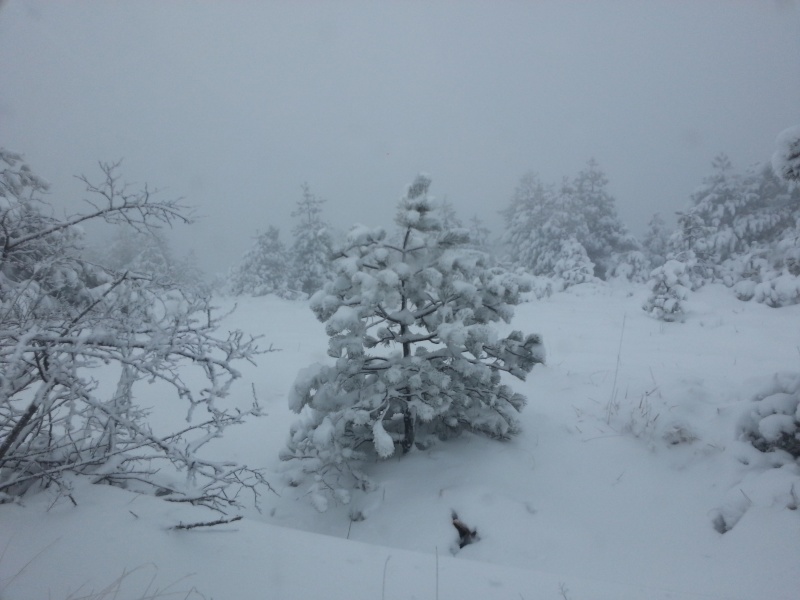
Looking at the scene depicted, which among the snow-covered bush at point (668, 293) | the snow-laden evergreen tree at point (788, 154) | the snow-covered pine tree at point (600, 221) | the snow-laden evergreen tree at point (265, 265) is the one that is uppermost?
the snow-covered pine tree at point (600, 221)

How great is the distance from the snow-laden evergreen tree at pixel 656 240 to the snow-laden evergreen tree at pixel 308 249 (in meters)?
22.5

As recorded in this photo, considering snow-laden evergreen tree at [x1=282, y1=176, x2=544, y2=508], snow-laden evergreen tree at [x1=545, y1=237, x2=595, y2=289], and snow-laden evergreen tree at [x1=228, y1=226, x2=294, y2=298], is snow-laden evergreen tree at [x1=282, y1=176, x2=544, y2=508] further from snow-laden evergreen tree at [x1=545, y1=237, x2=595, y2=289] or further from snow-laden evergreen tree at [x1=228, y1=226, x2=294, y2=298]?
snow-laden evergreen tree at [x1=228, y1=226, x2=294, y2=298]

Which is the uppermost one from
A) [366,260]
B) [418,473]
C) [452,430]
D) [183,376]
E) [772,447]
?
[366,260]

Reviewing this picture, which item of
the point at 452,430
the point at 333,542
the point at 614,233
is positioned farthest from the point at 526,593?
the point at 614,233

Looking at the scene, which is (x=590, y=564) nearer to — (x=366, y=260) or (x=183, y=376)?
(x=366, y=260)

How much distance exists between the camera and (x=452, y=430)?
505 cm

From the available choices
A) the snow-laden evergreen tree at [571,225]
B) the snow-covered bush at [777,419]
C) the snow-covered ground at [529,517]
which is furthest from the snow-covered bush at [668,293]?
the snow-laden evergreen tree at [571,225]

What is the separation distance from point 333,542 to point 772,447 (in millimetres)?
4257

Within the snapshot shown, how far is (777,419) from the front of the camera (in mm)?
3662

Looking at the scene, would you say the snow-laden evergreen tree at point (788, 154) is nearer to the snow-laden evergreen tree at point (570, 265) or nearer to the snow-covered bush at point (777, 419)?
the snow-covered bush at point (777, 419)

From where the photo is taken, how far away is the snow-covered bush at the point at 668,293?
37.3 feet

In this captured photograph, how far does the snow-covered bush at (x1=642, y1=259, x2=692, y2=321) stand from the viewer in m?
11.4

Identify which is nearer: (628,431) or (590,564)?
(590,564)

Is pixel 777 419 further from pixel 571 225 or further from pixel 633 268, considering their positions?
pixel 571 225
